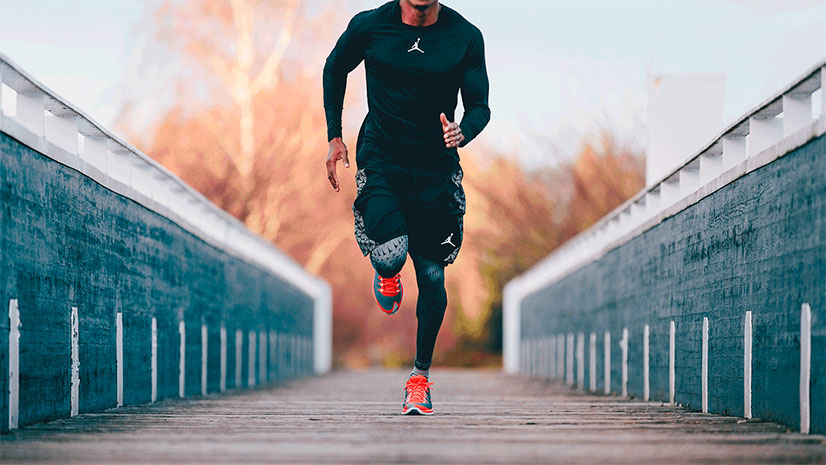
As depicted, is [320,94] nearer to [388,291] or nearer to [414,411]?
[388,291]

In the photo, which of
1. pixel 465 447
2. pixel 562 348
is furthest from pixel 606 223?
pixel 465 447

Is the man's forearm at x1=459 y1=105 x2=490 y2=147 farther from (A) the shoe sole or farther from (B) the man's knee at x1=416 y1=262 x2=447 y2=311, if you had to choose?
(A) the shoe sole

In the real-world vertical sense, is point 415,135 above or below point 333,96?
below

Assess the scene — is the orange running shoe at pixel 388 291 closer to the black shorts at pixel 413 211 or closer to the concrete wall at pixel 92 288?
the black shorts at pixel 413 211

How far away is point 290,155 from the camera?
3662cm

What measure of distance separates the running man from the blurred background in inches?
1006

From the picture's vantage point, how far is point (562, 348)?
62.5ft

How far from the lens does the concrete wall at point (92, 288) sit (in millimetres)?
5898

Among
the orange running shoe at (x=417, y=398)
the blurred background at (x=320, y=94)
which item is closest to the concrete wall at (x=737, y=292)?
the orange running shoe at (x=417, y=398)

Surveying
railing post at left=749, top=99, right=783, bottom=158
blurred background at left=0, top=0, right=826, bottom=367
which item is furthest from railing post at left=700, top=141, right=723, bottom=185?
blurred background at left=0, top=0, right=826, bottom=367

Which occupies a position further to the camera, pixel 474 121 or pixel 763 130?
pixel 763 130

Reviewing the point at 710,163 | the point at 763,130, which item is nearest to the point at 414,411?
the point at 763,130

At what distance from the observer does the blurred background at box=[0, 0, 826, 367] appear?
33.6m

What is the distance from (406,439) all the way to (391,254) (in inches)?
67.8
